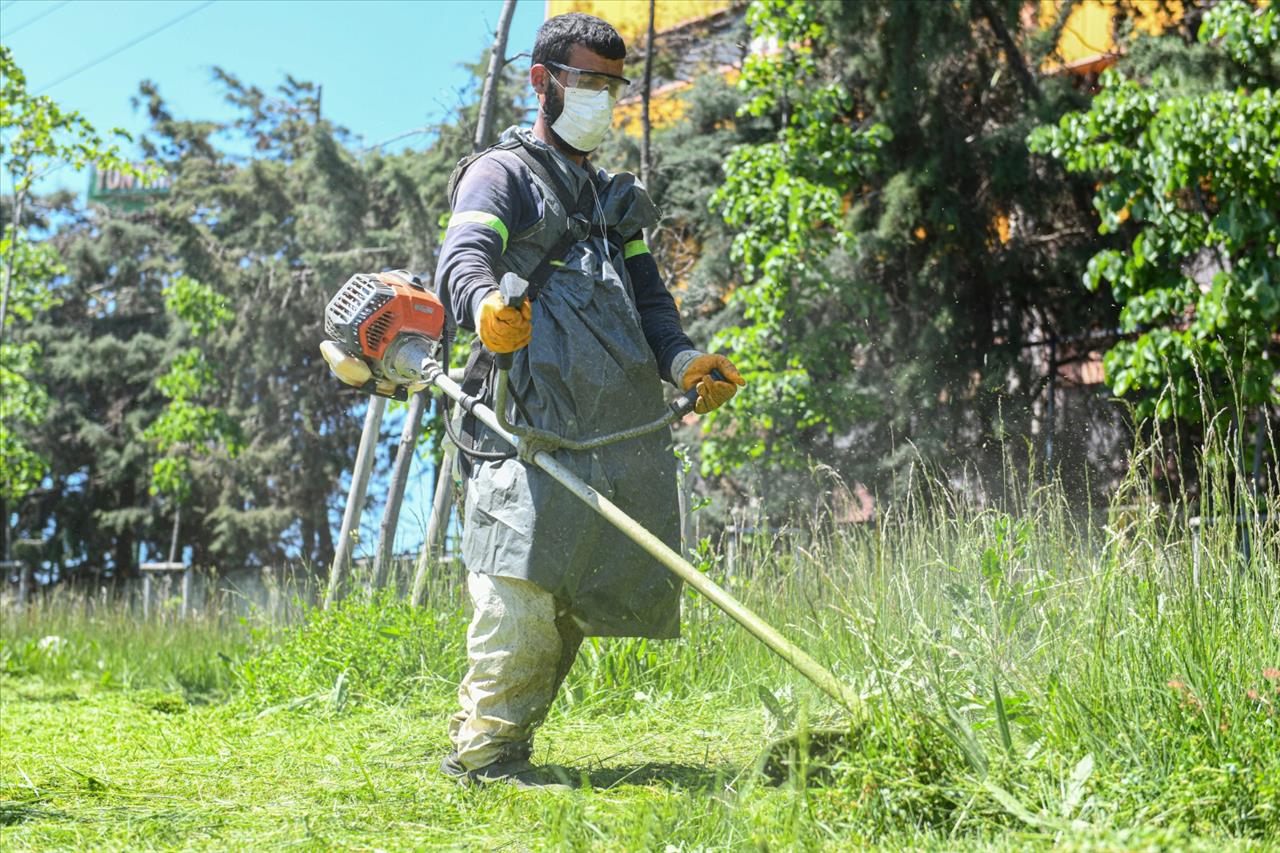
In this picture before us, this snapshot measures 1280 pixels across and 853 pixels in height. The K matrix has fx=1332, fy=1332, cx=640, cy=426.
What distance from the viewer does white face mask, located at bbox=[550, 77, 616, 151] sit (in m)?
3.56

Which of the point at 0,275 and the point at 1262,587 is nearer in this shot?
the point at 1262,587

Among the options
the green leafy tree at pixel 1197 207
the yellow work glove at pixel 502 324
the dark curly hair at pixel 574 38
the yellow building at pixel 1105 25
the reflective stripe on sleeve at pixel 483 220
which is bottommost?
the yellow work glove at pixel 502 324

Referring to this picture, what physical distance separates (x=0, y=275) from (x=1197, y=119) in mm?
12311

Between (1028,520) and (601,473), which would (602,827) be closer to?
(601,473)


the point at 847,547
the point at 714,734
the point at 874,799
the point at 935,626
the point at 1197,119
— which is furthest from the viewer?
the point at 1197,119

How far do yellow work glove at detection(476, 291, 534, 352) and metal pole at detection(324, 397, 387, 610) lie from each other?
11.4 ft

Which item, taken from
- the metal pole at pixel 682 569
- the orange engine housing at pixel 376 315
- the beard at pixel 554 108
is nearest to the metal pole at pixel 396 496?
the orange engine housing at pixel 376 315

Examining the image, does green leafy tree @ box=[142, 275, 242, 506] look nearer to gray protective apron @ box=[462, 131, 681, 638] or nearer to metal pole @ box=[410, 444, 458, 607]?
metal pole @ box=[410, 444, 458, 607]

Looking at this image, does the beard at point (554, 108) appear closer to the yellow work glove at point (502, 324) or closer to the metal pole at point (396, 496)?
the yellow work glove at point (502, 324)

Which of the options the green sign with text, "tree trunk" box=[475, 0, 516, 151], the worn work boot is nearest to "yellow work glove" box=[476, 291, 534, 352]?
the worn work boot

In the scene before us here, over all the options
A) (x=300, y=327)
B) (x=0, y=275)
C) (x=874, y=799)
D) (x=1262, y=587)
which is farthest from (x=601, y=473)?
(x=300, y=327)

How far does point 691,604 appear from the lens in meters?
5.45

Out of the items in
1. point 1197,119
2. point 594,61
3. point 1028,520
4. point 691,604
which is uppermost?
point 1197,119

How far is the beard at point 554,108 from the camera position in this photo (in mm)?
3586
